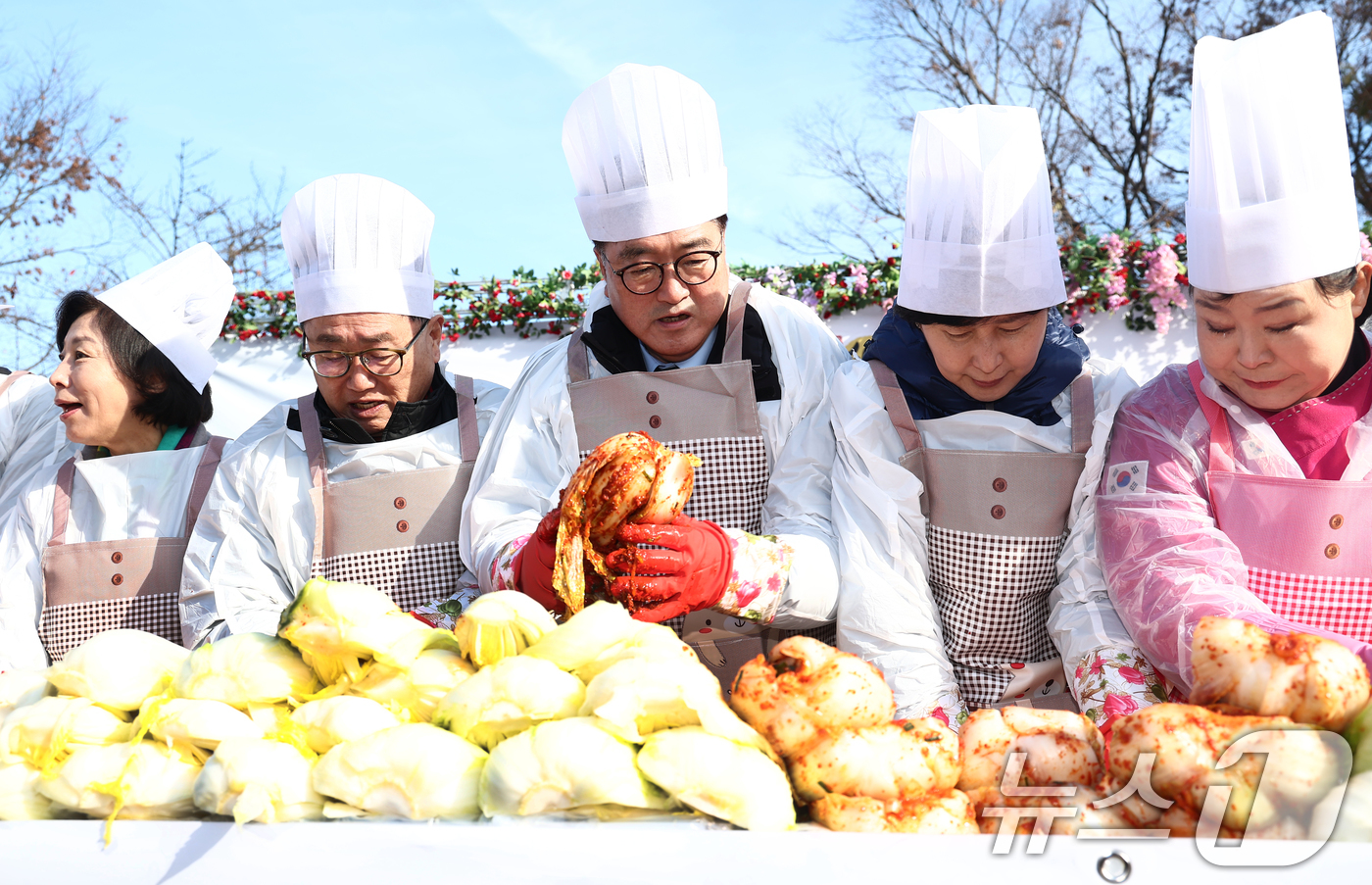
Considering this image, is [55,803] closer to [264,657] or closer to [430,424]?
[264,657]

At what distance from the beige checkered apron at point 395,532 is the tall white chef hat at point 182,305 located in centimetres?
79

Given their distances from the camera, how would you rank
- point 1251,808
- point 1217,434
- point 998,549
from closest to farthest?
point 1251,808 < point 1217,434 < point 998,549

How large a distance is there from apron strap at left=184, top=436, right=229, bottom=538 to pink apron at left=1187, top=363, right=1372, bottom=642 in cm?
252

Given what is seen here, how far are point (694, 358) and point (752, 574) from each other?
70cm

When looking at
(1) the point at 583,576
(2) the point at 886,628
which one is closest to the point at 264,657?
(1) the point at 583,576

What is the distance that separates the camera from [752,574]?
1720 millimetres

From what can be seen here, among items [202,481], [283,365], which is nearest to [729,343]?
[202,481]

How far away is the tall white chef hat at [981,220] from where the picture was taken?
182 cm

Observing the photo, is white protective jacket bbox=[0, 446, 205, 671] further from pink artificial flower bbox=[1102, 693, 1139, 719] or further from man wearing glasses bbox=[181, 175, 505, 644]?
pink artificial flower bbox=[1102, 693, 1139, 719]

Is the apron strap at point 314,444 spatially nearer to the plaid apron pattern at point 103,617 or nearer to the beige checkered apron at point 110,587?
the beige checkered apron at point 110,587

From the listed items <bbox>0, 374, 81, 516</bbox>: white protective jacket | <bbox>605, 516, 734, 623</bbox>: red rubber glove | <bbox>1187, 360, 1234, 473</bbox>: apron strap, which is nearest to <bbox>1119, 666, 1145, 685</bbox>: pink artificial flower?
<bbox>1187, 360, 1234, 473</bbox>: apron strap

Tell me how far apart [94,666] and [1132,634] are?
1.71 metres

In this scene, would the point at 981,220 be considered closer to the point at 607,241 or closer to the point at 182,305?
the point at 607,241

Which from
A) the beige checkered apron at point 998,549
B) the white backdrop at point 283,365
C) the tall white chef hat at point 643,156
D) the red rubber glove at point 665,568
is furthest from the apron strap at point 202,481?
the white backdrop at point 283,365
